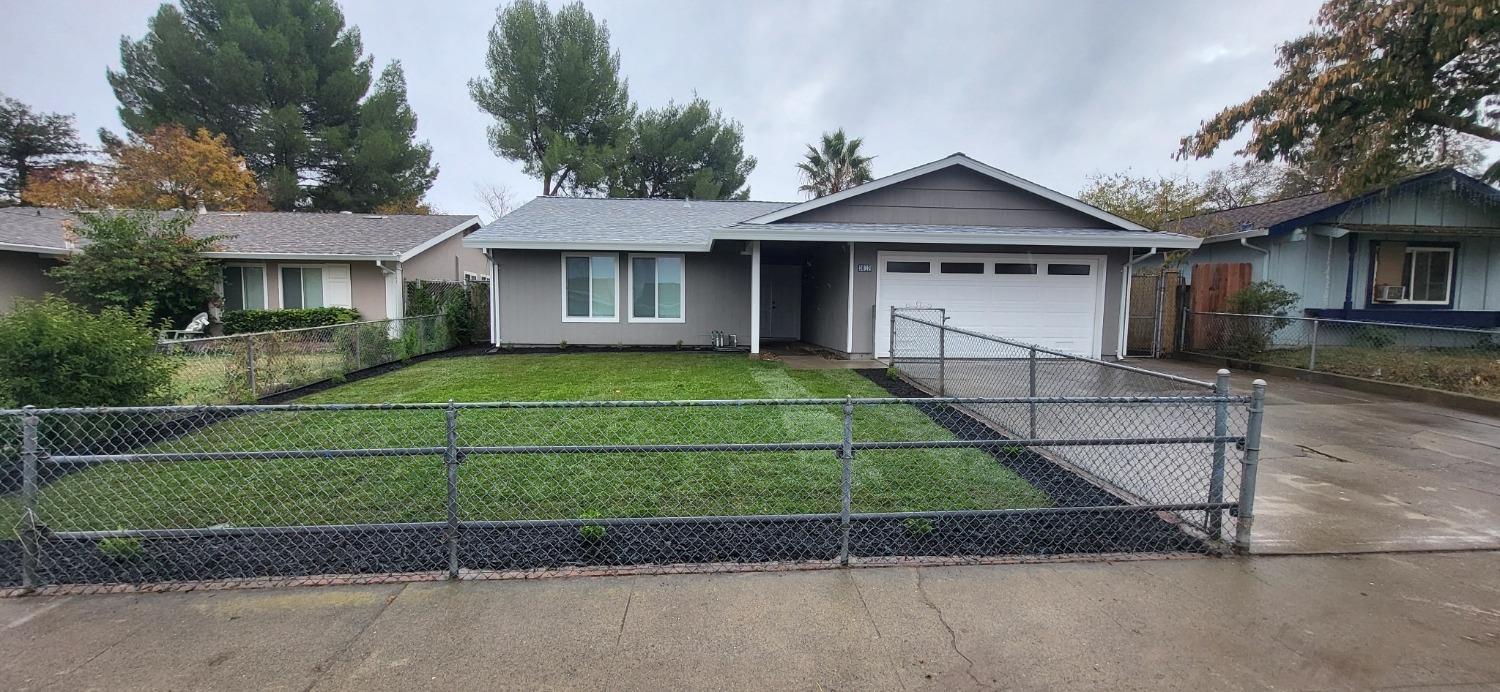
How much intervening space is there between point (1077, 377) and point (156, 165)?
3069cm

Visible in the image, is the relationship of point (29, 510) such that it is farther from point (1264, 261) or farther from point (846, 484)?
point (1264, 261)

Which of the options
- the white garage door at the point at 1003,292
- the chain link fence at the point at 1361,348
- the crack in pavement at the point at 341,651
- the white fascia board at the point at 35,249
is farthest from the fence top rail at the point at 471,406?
→ the white fascia board at the point at 35,249

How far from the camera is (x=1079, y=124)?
1862cm

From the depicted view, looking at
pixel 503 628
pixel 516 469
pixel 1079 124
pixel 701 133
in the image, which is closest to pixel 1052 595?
pixel 503 628

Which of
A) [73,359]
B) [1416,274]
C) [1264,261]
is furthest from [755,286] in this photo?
[1416,274]

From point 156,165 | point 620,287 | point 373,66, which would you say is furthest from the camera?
point 373,66

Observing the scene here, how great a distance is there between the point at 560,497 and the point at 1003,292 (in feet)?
32.0

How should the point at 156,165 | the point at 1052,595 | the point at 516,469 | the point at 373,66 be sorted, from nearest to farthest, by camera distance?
the point at 1052,595
the point at 516,469
the point at 156,165
the point at 373,66

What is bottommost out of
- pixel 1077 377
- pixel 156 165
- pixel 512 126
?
pixel 1077 377

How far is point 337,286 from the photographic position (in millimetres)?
16438

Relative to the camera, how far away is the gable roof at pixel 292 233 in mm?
15703

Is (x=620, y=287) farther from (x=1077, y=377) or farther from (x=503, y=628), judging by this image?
(x=503, y=628)

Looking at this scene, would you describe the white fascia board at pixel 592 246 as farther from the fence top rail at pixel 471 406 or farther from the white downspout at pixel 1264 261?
the white downspout at pixel 1264 261

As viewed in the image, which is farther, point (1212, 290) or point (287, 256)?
point (287, 256)
